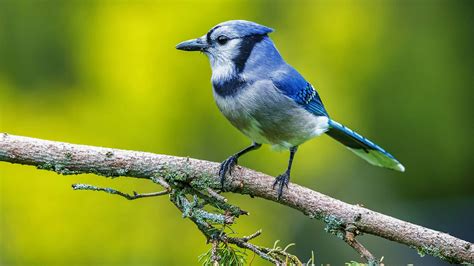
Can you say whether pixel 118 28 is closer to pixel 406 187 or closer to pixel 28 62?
pixel 28 62

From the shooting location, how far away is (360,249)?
210 cm

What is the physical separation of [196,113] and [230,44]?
6.21ft

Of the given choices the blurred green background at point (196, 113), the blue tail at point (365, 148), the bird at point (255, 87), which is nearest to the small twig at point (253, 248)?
the bird at point (255, 87)

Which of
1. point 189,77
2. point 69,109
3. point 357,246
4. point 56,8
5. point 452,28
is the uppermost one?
point 452,28

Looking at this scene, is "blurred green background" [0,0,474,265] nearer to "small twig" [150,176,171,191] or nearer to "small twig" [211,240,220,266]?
"small twig" [150,176,171,191]

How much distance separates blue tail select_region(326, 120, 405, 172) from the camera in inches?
122

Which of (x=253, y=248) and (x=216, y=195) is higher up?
(x=216, y=195)

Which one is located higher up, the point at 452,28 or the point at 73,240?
the point at 452,28

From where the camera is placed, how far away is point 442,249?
2146 millimetres

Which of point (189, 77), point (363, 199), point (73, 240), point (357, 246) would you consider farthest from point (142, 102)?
point (357, 246)

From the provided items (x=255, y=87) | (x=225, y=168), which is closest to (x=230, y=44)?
(x=255, y=87)

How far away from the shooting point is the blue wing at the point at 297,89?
9.52 feet

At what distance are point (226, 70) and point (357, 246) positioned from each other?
961 mm

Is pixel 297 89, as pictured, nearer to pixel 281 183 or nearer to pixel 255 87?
pixel 255 87
